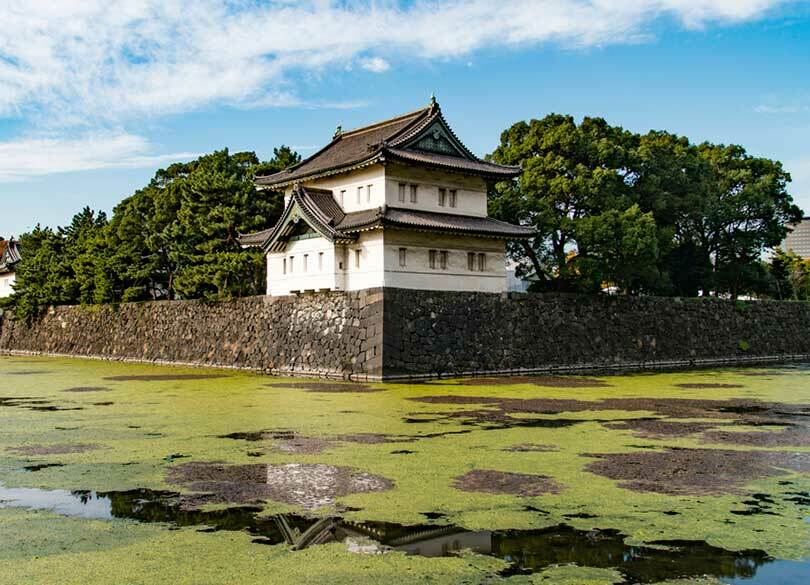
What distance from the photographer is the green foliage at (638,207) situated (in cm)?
3016

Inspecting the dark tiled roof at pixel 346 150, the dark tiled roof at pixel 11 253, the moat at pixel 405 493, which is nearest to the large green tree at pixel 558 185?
the dark tiled roof at pixel 346 150

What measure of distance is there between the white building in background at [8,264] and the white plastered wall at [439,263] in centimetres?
3640

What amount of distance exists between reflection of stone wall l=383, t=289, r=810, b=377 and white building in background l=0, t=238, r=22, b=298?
123 feet

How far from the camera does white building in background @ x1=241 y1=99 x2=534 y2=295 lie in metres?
25.0

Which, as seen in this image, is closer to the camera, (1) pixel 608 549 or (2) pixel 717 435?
(1) pixel 608 549

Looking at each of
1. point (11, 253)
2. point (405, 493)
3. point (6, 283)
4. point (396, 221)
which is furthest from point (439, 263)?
point (11, 253)

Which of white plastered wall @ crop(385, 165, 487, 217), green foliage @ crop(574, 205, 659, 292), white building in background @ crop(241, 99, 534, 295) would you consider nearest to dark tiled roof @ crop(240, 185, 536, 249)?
white building in background @ crop(241, 99, 534, 295)

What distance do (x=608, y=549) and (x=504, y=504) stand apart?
154 centimetres

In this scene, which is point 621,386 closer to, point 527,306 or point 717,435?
point 527,306

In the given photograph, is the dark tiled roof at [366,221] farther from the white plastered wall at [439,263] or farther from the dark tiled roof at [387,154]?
the dark tiled roof at [387,154]

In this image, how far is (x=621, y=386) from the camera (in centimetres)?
2128

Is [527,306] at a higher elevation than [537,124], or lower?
lower

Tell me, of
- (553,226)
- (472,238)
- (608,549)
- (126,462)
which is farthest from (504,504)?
(553,226)

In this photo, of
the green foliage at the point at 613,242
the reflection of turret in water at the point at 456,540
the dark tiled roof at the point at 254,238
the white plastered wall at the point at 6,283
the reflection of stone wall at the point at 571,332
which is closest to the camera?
the reflection of turret in water at the point at 456,540
